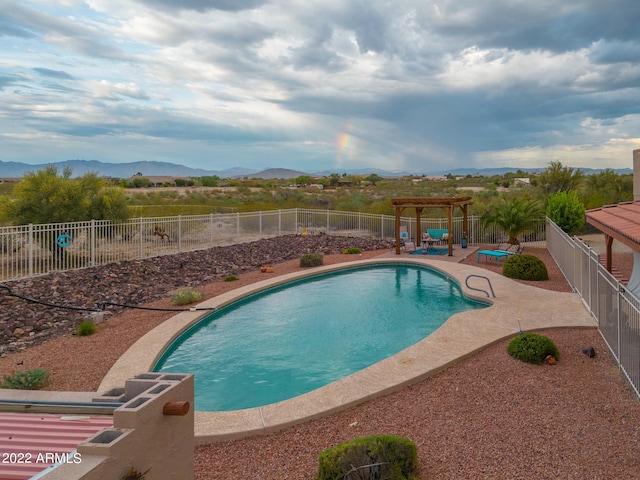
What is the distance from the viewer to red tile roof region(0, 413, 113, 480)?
2936 mm

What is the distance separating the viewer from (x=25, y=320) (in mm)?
10141

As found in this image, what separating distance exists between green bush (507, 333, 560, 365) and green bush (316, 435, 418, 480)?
145 inches

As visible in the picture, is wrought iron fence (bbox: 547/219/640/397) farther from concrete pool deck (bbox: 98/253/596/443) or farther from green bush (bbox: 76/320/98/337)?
green bush (bbox: 76/320/98/337)

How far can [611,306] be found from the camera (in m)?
7.56

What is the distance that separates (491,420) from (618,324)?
115 inches

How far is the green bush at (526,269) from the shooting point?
1380 centimetres

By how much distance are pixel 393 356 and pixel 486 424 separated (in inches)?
101

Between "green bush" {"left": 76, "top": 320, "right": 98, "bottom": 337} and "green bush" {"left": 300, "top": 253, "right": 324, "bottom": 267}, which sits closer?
"green bush" {"left": 76, "top": 320, "right": 98, "bottom": 337}

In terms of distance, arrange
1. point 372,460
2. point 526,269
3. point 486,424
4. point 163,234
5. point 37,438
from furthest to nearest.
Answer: point 163,234 < point 526,269 < point 486,424 < point 372,460 < point 37,438

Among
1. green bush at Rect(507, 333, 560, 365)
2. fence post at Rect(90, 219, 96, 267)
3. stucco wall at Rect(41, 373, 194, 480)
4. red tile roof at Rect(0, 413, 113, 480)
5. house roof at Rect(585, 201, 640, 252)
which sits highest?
house roof at Rect(585, 201, 640, 252)

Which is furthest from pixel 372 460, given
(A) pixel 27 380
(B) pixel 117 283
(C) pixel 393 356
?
(B) pixel 117 283

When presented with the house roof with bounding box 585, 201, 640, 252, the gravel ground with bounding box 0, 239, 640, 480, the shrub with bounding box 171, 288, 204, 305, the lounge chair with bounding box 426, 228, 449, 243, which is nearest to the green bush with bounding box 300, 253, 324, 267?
the shrub with bounding box 171, 288, 204, 305

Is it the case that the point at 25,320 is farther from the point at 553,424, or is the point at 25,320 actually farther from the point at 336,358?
the point at 553,424

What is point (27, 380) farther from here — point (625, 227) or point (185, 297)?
point (625, 227)
